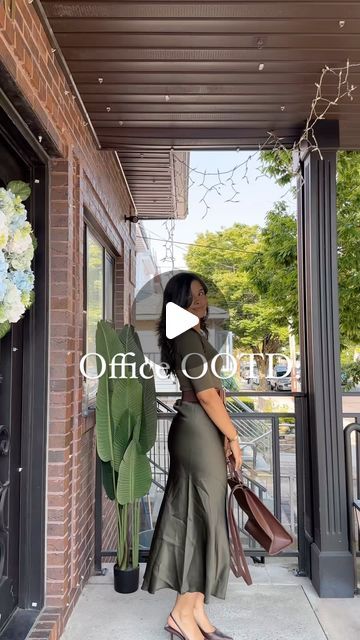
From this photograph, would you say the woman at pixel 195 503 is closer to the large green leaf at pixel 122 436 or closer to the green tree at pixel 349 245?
the large green leaf at pixel 122 436

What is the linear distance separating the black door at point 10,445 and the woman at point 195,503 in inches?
22.9

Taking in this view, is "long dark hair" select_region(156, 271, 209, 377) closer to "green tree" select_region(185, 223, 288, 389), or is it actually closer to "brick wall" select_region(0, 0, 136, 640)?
"brick wall" select_region(0, 0, 136, 640)

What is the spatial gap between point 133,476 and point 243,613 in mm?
849

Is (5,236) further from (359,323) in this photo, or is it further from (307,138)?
(359,323)

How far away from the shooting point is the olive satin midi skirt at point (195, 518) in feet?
6.59

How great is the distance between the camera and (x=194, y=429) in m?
2.04

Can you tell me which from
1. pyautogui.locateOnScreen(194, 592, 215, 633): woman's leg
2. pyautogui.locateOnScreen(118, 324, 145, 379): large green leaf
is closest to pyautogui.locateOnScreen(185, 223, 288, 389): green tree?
pyautogui.locateOnScreen(118, 324, 145, 379): large green leaf

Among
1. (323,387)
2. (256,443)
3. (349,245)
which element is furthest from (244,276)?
(323,387)

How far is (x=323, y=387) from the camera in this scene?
268cm

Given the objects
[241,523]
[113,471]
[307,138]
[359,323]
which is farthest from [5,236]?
[359,323]

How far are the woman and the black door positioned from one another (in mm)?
583

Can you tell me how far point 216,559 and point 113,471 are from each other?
2.56 ft

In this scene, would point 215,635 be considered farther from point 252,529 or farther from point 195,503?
point 195,503

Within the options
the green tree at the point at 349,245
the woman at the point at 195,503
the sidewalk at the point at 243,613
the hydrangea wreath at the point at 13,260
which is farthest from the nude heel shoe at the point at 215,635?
the green tree at the point at 349,245
